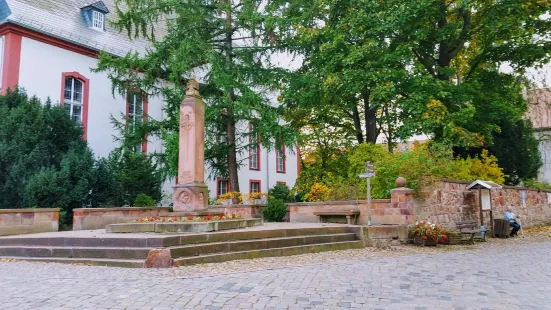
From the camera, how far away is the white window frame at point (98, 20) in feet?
71.9

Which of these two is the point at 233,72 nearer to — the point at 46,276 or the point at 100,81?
the point at 100,81

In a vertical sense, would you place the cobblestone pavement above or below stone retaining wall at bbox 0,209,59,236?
below

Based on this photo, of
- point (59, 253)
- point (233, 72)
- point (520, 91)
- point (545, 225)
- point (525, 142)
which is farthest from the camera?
point (525, 142)

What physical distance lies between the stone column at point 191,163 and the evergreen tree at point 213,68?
4.62m

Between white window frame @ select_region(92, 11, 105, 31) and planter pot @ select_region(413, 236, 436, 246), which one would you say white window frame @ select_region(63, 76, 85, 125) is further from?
planter pot @ select_region(413, 236, 436, 246)

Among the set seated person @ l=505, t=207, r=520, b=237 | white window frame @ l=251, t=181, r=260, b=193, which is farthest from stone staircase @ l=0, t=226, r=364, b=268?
white window frame @ l=251, t=181, r=260, b=193

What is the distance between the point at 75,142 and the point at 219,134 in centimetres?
597

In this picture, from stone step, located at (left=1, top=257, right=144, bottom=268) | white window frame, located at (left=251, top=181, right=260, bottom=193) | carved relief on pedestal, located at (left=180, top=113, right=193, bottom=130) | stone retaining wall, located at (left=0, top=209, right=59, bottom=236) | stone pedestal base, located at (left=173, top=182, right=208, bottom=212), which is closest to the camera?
stone step, located at (left=1, top=257, right=144, bottom=268)

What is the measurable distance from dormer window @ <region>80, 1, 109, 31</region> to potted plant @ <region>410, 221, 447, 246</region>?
1774cm

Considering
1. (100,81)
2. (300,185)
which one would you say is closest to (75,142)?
(100,81)

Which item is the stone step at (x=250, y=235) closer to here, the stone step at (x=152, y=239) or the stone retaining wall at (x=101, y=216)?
the stone step at (x=152, y=239)

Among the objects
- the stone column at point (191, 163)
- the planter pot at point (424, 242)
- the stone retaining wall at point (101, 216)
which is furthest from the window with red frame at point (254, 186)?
the planter pot at point (424, 242)

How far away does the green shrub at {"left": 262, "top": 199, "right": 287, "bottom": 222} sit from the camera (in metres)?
16.1

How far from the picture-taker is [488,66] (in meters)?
20.1
